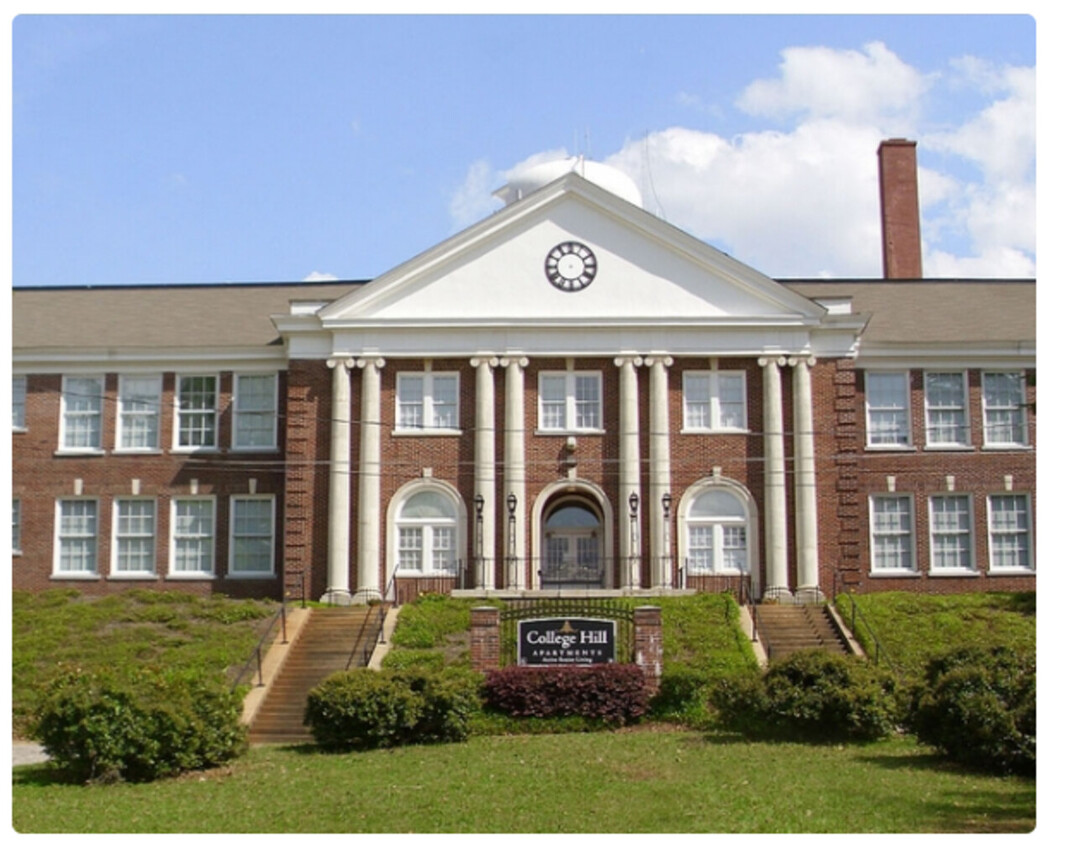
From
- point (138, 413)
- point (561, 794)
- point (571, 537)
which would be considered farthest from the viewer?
point (138, 413)

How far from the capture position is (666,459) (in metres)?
34.4

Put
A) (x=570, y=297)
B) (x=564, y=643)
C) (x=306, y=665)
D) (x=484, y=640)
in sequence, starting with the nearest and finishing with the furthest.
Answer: (x=564, y=643)
(x=484, y=640)
(x=306, y=665)
(x=570, y=297)

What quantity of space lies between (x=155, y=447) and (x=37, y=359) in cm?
373

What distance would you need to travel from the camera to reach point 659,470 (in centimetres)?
3444

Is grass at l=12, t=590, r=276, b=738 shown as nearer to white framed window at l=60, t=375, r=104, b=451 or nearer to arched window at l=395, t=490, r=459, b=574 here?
arched window at l=395, t=490, r=459, b=574

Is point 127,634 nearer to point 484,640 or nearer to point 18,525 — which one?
point 484,640

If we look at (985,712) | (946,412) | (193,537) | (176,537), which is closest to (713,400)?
(946,412)

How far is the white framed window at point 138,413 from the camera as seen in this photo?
121 feet

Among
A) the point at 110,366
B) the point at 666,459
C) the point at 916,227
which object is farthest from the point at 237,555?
the point at 916,227

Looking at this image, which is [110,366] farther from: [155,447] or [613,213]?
[613,213]

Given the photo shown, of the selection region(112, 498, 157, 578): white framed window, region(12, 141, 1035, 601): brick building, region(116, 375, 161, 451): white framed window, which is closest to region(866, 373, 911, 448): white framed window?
region(12, 141, 1035, 601): brick building

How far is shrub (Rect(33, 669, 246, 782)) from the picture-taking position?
18.1 metres

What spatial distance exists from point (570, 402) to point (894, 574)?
8778 millimetres

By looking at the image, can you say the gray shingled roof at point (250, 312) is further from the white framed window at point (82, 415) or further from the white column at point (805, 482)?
the white column at point (805, 482)
